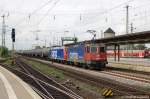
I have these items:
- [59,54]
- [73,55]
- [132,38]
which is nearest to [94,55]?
[132,38]

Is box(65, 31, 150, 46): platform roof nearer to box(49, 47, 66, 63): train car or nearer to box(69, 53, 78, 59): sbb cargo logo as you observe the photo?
box(69, 53, 78, 59): sbb cargo logo

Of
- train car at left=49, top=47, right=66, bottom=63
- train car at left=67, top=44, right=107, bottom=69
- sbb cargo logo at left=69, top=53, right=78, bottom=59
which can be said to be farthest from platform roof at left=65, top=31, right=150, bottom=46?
train car at left=49, top=47, right=66, bottom=63

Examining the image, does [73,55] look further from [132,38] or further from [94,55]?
[132,38]

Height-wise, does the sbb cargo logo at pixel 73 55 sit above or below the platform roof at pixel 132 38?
below

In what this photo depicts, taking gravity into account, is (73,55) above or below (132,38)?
below

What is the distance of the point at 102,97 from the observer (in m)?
19.1

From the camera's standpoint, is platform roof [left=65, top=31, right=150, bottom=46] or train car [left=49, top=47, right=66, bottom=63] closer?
platform roof [left=65, top=31, right=150, bottom=46]

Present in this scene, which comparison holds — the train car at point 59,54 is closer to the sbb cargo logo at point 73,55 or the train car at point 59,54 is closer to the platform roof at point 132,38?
the sbb cargo logo at point 73,55

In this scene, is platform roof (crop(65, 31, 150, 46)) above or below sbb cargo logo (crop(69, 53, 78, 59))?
above

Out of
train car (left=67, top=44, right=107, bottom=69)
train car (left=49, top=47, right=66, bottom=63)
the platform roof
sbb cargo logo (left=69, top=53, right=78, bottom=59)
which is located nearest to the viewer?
the platform roof

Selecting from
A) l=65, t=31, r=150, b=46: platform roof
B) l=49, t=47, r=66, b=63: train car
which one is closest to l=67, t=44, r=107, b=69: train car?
l=65, t=31, r=150, b=46: platform roof

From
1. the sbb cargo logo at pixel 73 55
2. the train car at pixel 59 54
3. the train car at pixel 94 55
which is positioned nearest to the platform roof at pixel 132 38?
the train car at pixel 94 55

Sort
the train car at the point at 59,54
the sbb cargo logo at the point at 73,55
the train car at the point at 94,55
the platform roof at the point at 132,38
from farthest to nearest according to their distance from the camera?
the train car at the point at 59,54
the sbb cargo logo at the point at 73,55
the train car at the point at 94,55
the platform roof at the point at 132,38

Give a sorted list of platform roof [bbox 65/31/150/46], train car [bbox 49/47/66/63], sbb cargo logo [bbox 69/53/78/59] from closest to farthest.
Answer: platform roof [bbox 65/31/150/46], sbb cargo logo [bbox 69/53/78/59], train car [bbox 49/47/66/63]
